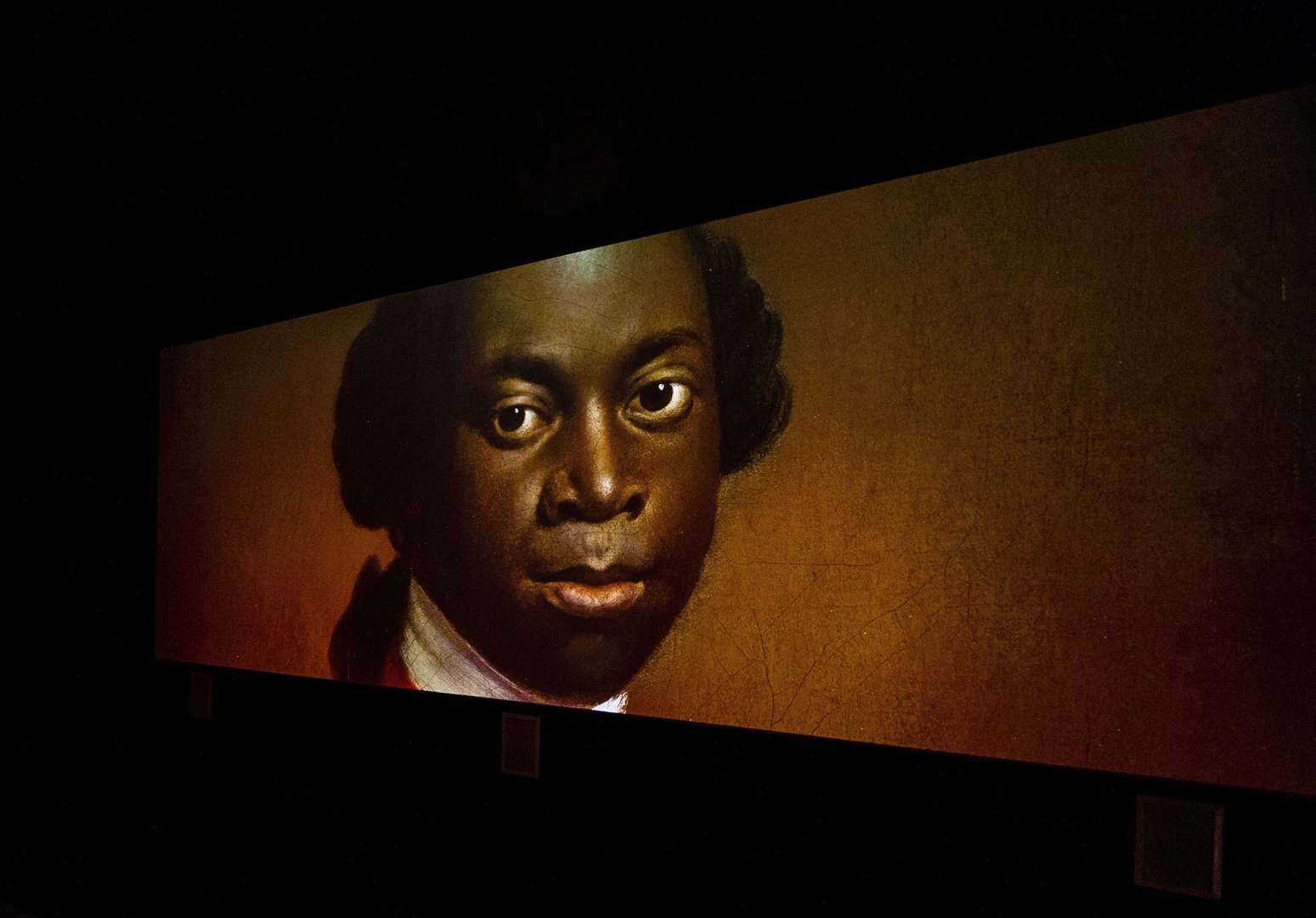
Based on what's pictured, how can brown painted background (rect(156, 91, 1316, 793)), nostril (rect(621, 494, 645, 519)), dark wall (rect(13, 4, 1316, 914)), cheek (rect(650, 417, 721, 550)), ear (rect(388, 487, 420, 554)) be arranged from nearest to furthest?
brown painted background (rect(156, 91, 1316, 793))
dark wall (rect(13, 4, 1316, 914))
cheek (rect(650, 417, 721, 550))
nostril (rect(621, 494, 645, 519))
ear (rect(388, 487, 420, 554))

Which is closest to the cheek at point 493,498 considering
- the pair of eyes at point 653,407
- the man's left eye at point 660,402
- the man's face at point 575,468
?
the man's face at point 575,468

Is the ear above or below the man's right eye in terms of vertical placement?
below

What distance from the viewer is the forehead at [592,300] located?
195cm

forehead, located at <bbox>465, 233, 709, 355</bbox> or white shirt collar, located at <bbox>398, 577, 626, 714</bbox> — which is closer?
forehead, located at <bbox>465, 233, 709, 355</bbox>

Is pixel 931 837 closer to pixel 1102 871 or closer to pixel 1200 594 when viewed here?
pixel 1102 871

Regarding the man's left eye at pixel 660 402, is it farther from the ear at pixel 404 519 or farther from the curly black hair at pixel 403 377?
the ear at pixel 404 519

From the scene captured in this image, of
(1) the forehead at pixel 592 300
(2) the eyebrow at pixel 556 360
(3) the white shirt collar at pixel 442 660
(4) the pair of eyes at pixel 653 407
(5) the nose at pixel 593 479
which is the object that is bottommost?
(3) the white shirt collar at pixel 442 660

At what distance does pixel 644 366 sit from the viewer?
Result: 6.54ft

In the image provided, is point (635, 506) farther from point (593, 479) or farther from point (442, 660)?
point (442, 660)

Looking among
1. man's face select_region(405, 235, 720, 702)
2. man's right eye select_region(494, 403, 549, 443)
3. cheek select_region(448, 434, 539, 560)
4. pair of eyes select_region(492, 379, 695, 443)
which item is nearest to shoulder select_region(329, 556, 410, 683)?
man's face select_region(405, 235, 720, 702)

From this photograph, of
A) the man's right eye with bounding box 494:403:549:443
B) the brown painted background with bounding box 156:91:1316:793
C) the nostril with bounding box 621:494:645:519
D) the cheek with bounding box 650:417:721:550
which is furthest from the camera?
the man's right eye with bounding box 494:403:549:443

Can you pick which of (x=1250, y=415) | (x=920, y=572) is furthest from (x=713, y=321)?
(x=1250, y=415)

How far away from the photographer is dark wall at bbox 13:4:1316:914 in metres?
1.49

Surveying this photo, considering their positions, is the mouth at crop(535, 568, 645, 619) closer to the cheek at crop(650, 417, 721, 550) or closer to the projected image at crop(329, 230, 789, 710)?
the projected image at crop(329, 230, 789, 710)
